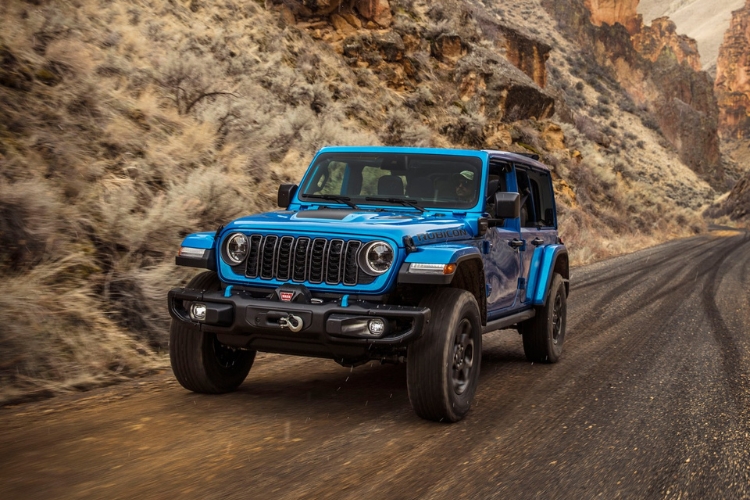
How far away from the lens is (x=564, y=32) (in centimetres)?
7450

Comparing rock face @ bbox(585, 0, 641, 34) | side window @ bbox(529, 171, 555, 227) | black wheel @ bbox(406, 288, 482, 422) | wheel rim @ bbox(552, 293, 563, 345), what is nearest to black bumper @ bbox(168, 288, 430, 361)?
black wheel @ bbox(406, 288, 482, 422)

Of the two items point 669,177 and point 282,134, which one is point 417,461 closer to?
point 282,134

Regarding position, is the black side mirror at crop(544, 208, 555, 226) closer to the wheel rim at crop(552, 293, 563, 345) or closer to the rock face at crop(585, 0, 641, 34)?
the wheel rim at crop(552, 293, 563, 345)

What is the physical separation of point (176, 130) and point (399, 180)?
6.35m

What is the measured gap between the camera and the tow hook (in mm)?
4848

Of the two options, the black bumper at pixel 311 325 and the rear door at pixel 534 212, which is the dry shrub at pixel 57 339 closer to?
the black bumper at pixel 311 325

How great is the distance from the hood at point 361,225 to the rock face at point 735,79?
453 ft

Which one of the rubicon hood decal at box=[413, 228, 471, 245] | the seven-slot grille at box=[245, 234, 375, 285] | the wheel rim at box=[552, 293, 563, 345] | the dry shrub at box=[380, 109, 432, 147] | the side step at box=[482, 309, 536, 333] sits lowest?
the wheel rim at box=[552, 293, 563, 345]

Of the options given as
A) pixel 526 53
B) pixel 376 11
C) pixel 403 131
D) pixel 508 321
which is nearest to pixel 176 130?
pixel 508 321

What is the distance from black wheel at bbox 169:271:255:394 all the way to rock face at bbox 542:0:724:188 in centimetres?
7120

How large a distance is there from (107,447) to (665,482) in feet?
10.3

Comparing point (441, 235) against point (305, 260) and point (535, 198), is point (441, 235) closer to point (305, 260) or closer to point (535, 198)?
point (305, 260)

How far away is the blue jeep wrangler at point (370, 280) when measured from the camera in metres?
4.90

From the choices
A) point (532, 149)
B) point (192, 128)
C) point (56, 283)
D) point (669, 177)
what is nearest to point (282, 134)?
point (192, 128)
